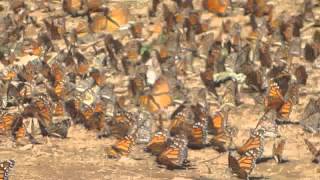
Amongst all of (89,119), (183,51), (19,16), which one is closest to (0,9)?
(19,16)

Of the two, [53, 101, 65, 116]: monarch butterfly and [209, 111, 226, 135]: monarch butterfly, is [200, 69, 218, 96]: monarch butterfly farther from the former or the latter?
[53, 101, 65, 116]: monarch butterfly

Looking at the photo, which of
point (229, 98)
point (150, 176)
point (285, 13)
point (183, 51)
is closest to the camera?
point (150, 176)

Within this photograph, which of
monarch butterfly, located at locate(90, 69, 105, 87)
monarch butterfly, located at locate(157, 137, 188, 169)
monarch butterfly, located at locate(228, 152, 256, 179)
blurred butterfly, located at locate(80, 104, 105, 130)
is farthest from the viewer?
monarch butterfly, located at locate(90, 69, 105, 87)

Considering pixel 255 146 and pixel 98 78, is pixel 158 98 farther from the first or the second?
pixel 255 146

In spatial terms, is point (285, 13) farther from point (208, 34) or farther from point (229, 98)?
point (229, 98)

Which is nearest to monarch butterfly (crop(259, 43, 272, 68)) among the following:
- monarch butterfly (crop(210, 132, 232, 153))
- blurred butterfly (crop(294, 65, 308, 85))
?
blurred butterfly (crop(294, 65, 308, 85))

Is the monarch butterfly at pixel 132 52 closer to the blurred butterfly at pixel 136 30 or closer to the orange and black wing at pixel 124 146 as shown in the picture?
the blurred butterfly at pixel 136 30
